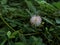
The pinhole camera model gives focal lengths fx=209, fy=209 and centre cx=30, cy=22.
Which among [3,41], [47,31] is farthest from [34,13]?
[3,41]

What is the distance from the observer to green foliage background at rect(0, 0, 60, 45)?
1.20 meters

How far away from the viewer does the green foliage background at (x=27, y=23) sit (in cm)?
120

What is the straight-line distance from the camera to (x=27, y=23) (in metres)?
1.30

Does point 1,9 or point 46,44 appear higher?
point 1,9

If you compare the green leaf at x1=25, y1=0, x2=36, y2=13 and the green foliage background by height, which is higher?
the green leaf at x1=25, y1=0, x2=36, y2=13

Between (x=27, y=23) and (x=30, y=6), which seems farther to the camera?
(x=30, y=6)

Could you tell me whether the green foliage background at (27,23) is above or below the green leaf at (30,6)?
below

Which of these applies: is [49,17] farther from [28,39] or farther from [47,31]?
[28,39]

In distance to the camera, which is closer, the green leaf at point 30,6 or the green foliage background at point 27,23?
the green foliage background at point 27,23

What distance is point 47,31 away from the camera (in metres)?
1.27

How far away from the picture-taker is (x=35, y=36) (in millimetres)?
1251

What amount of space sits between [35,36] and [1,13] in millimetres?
260

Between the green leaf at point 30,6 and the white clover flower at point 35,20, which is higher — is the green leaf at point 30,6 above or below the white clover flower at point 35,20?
above

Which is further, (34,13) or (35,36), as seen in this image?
(34,13)
